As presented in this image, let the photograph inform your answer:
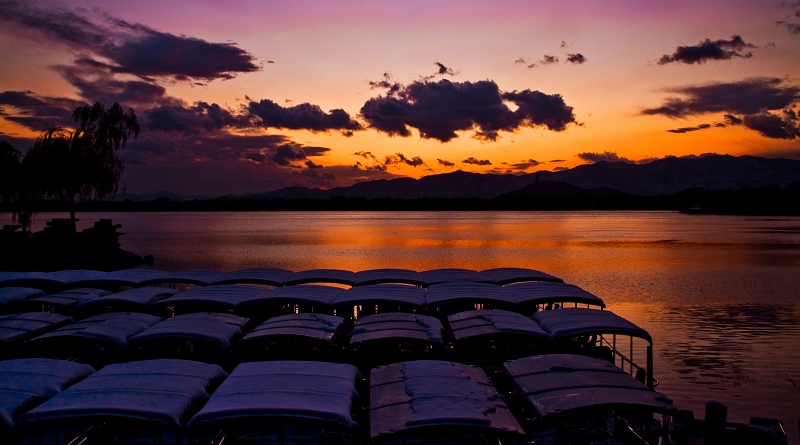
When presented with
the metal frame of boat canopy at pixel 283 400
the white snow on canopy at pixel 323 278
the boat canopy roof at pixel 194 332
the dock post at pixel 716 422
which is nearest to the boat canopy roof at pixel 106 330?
the boat canopy roof at pixel 194 332

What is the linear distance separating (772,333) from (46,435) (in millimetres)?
31191

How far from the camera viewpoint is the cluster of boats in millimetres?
8711

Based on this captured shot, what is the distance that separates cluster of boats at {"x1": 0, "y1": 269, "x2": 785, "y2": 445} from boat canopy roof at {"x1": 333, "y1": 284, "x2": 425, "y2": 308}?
0.04 m

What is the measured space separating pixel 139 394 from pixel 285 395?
2051 mm

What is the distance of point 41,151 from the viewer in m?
50.6

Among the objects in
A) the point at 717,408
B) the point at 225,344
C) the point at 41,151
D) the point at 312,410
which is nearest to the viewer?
the point at 312,410

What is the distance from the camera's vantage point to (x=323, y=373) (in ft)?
33.9

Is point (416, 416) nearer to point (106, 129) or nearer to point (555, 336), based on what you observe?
point (555, 336)

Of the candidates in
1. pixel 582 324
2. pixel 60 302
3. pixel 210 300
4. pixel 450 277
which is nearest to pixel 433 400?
pixel 582 324

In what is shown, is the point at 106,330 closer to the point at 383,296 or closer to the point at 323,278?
the point at 383,296

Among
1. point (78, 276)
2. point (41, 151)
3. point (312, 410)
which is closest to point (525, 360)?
point (312, 410)

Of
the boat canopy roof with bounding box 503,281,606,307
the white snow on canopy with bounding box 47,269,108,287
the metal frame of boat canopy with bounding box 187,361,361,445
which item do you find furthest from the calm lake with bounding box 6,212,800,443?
the white snow on canopy with bounding box 47,269,108,287

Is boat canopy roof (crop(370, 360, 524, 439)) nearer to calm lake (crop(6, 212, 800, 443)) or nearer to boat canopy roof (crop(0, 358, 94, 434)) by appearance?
boat canopy roof (crop(0, 358, 94, 434))

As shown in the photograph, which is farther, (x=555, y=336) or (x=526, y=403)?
(x=555, y=336)
